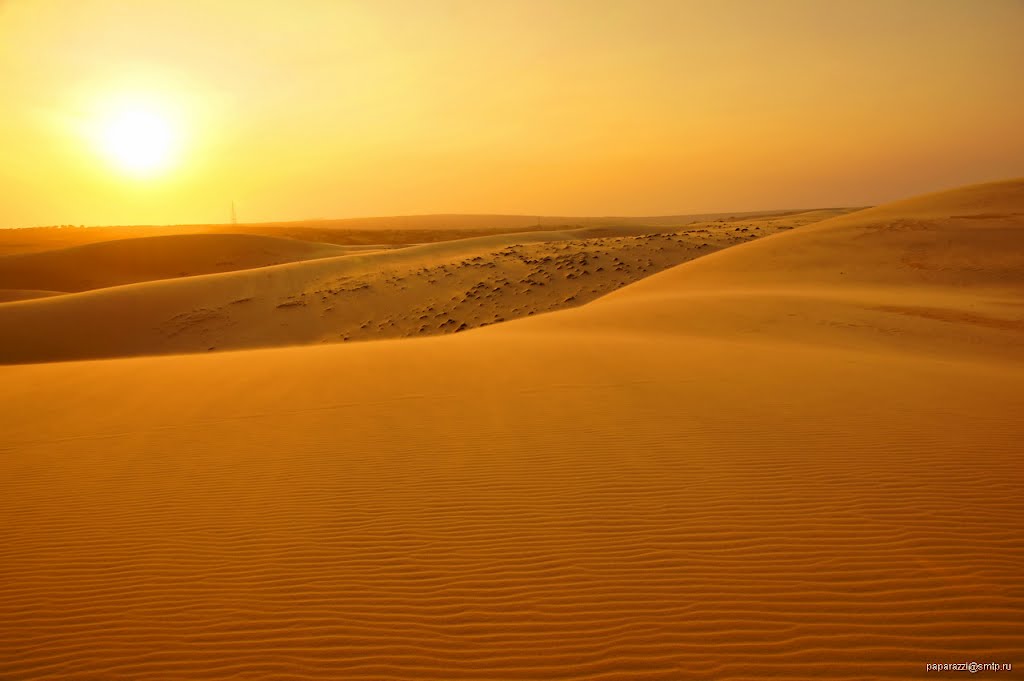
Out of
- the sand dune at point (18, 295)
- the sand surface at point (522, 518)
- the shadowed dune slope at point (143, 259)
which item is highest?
the shadowed dune slope at point (143, 259)

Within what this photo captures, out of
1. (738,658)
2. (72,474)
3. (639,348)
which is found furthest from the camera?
(639,348)

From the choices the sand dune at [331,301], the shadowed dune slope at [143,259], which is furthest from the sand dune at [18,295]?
the shadowed dune slope at [143,259]

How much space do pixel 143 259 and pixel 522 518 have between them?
139 feet

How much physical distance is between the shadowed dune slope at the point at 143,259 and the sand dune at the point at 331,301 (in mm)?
15393

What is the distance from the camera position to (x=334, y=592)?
3.62 m

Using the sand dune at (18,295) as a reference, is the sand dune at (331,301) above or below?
below

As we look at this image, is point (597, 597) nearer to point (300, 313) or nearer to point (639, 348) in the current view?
point (639, 348)

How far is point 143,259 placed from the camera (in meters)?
39.6

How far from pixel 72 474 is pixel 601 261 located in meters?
21.3

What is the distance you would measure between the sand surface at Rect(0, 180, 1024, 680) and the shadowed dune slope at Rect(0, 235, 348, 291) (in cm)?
3292

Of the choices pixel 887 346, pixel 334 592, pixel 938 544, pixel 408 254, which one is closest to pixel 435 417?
pixel 334 592

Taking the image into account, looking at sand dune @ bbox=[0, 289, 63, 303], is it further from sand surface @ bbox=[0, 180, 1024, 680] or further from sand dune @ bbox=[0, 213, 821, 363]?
sand surface @ bbox=[0, 180, 1024, 680]

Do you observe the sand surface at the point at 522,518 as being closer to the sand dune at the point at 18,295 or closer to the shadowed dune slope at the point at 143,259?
the sand dune at the point at 18,295

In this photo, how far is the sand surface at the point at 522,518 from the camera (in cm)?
312
